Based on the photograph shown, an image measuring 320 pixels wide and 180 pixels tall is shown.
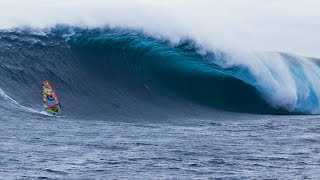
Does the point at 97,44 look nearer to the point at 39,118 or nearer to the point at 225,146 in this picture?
the point at 39,118

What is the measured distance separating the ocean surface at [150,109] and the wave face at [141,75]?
0.06 metres

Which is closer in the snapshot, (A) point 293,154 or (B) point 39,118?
(A) point 293,154

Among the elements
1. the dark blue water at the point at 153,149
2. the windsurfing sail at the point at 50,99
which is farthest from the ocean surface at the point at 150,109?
the windsurfing sail at the point at 50,99

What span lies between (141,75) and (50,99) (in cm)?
640

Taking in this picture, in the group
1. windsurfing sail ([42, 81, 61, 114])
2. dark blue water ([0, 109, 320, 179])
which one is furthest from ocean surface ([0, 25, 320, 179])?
windsurfing sail ([42, 81, 61, 114])

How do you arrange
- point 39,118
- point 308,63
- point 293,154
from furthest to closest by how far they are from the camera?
point 308,63
point 39,118
point 293,154

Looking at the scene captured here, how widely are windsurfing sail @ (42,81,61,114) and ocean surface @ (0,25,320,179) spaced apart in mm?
362

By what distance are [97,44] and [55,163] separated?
60.2 feet

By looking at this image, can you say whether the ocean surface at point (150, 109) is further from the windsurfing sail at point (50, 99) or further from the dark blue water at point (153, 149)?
the windsurfing sail at point (50, 99)

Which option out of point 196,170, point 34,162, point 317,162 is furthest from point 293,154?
point 34,162

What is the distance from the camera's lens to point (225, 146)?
677 inches

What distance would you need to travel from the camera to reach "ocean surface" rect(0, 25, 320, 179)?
47.6ft

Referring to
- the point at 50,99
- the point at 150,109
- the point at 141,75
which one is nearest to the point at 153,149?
the point at 50,99

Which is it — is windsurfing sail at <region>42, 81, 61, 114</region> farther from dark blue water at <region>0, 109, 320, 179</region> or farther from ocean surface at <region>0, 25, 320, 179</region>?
dark blue water at <region>0, 109, 320, 179</region>
